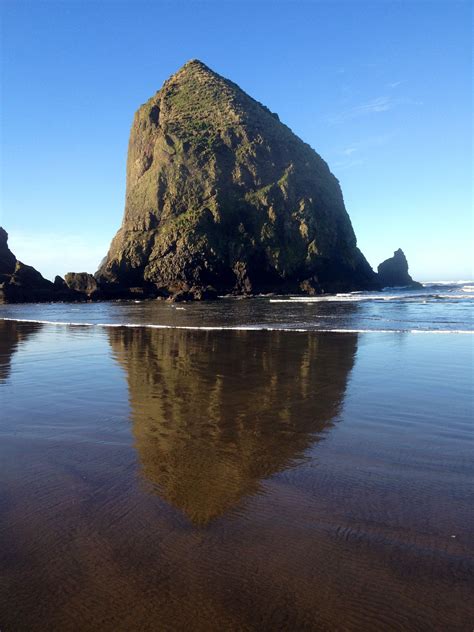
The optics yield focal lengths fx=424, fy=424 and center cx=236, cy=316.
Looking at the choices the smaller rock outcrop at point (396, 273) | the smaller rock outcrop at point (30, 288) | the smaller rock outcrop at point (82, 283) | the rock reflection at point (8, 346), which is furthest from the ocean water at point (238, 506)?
the smaller rock outcrop at point (396, 273)

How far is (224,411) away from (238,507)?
3.16 meters

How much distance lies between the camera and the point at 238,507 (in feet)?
12.2

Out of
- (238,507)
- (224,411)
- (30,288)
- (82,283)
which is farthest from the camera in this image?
(82,283)

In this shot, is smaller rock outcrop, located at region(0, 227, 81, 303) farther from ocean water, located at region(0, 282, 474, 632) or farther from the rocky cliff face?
ocean water, located at region(0, 282, 474, 632)

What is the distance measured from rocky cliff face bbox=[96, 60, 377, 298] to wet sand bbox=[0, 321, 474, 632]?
5258cm

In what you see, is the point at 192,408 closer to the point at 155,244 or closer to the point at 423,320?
the point at 423,320

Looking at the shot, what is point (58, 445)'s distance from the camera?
5285 mm

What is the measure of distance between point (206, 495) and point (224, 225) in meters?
66.2

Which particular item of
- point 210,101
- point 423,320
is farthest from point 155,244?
point 423,320

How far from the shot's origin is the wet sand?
2.55 m

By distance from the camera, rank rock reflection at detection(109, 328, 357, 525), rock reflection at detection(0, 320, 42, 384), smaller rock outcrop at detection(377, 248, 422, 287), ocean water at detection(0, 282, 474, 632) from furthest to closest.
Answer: smaller rock outcrop at detection(377, 248, 422, 287) < rock reflection at detection(0, 320, 42, 384) < rock reflection at detection(109, 328, 357, 525) < ocean water at detection(0, 282, 474, 632)

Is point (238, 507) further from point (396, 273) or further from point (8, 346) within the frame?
point (396, 273)

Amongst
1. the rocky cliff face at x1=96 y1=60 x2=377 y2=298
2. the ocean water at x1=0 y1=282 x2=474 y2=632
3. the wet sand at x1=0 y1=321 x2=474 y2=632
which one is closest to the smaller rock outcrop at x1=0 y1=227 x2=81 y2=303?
the rocky cliff face at x1=96 y1=60 x2=377 y2=298

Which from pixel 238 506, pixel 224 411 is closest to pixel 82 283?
pixel 224 411
